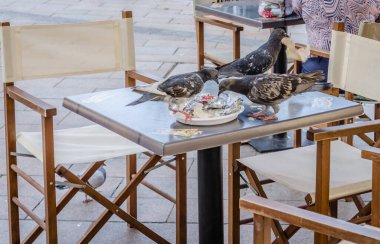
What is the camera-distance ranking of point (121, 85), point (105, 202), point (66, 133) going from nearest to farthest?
point (105, 202) < point (66, 133) < point (121, 85)

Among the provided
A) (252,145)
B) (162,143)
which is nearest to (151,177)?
(252,145)

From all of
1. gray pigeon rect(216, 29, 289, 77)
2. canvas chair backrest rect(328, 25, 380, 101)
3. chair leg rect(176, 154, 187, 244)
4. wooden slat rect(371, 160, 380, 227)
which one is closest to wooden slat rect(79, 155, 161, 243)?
chair leg rect(176, 154, 187, 244)

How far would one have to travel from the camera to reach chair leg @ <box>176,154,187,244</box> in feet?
10.3

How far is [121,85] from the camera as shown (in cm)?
605

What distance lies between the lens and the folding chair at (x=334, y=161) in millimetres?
2752

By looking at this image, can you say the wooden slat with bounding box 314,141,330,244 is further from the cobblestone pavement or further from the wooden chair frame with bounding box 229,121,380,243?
the cobblestone pavement

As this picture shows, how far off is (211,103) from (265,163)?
1.78ft

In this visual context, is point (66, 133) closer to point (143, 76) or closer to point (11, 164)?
point (11, 164)

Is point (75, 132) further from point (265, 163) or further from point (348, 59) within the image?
point (348, 59)

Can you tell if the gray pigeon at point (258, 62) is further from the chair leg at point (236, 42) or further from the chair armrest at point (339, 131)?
the chair leg at point (236, 42)

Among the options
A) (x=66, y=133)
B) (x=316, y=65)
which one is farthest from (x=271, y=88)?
(x=316, y=65)

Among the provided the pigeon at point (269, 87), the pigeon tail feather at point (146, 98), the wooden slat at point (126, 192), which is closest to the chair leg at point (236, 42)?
the wooden slat at point (126, 192)

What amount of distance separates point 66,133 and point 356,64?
1231 mm

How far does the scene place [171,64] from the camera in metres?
6.65
